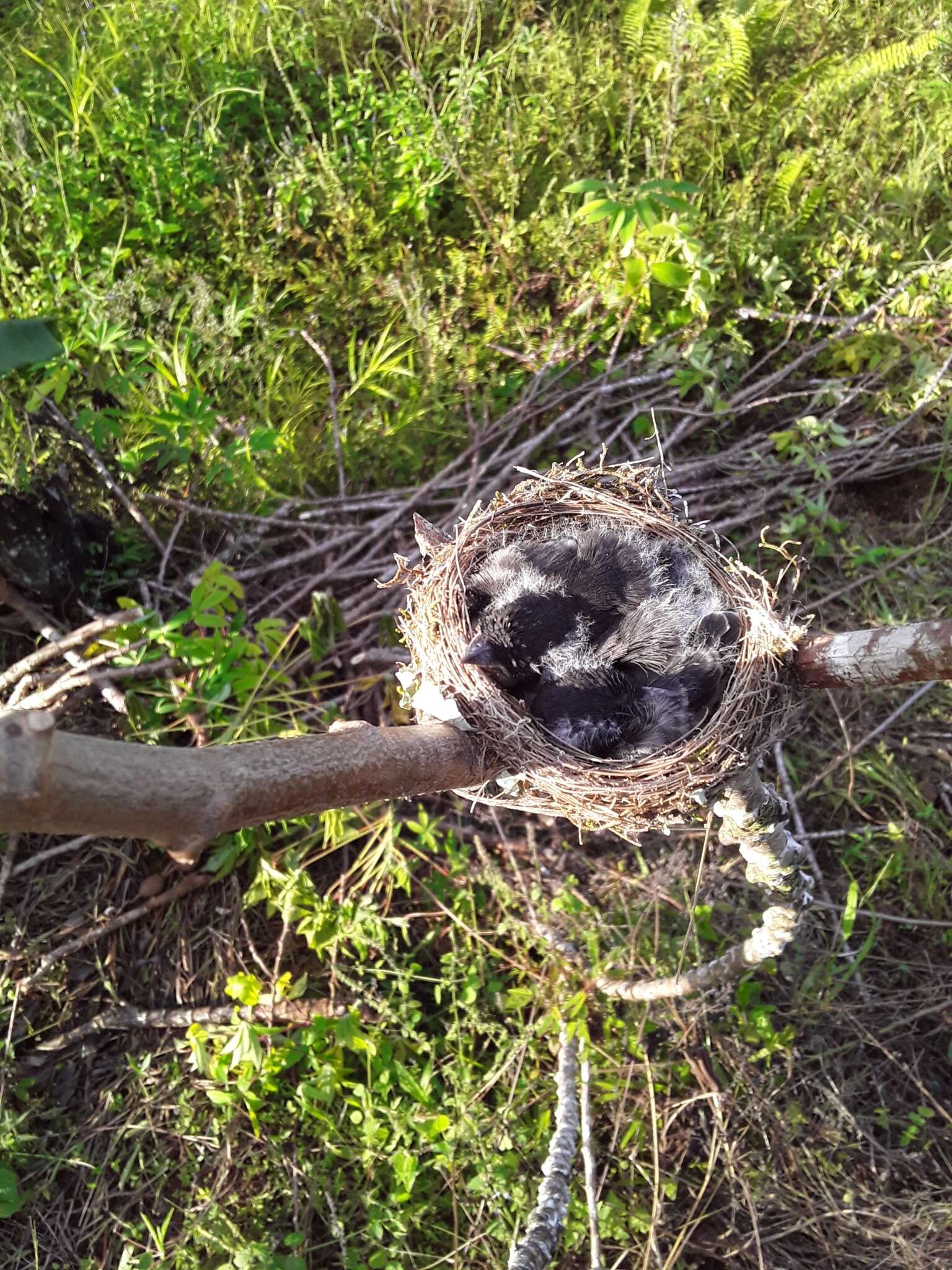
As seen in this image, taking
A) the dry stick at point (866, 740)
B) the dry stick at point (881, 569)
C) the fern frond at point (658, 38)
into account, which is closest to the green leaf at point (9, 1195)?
the dry stick at point (866, 740)

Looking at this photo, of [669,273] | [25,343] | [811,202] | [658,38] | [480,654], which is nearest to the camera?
[25,343]

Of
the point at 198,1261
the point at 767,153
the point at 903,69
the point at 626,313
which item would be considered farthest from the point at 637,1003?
the point at 903,69

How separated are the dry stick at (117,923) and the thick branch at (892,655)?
188 cm

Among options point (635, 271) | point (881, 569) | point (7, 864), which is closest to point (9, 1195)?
point (7, 864)

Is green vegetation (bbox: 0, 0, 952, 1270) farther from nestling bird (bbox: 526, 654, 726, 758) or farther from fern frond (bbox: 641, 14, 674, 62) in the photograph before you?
nestling bird (bbox: 526, 654, 726, 758)

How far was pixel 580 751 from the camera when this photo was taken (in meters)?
2.12

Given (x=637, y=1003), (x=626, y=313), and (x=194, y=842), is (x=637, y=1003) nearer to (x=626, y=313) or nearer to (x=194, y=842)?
(x=194, y=842)

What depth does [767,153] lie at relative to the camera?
343cm

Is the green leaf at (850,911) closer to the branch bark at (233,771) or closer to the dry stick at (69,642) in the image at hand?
the branch bark at (233,771)

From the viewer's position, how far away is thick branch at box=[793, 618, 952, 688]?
1392 mm

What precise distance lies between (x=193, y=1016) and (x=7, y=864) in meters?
0.71

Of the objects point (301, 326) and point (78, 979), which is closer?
point (78, 979)

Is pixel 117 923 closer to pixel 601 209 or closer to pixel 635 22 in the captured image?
pixel 601 209

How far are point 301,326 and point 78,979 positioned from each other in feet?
7.67
